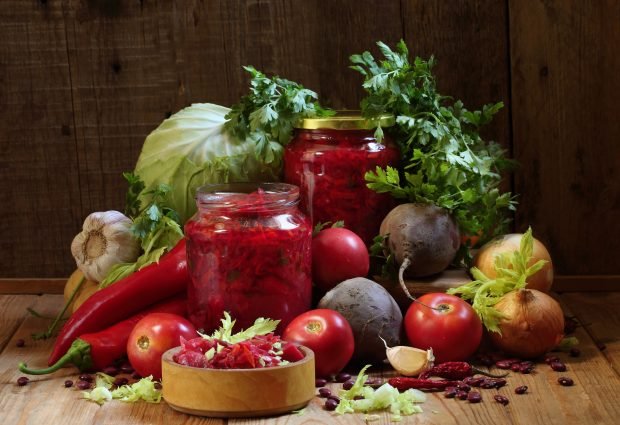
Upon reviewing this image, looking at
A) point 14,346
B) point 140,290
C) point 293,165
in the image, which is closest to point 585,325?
point 293,165

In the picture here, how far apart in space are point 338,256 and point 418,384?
0.41 metres

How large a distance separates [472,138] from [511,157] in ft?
1.42

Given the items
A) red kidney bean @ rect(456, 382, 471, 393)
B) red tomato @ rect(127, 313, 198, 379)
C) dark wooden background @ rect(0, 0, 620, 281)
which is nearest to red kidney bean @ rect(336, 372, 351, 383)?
red kidney bean @ rect(456, 382, 471, 393)

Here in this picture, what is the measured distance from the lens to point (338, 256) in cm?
262

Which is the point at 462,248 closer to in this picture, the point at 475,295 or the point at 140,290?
the point at 475,295

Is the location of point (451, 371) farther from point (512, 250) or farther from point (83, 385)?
point (83, 385)

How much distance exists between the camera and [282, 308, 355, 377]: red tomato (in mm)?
2395

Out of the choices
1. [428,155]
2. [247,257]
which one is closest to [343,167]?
[428,155]

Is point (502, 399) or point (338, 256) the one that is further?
point (338, 256)

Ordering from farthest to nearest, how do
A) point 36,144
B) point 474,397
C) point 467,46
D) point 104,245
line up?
1. point 36,144
2. point 467,46
3. point 104,245
4. point 474,397

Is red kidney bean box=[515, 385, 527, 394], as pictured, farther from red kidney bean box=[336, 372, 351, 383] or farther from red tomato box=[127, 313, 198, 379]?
red tomato box=[127, 313, 198, 379]

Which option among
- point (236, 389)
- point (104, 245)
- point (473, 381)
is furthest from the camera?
point (104, 245)

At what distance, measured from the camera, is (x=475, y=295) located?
2.62m

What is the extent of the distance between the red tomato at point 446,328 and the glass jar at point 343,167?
347 millimetres
